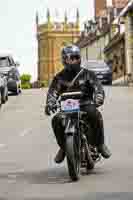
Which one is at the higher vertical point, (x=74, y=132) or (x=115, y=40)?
(x=74, y=132)

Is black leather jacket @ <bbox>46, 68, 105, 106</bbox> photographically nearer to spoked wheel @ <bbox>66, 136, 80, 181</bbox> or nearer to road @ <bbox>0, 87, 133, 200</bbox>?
spoked wheel @ <bbox>66, 136, 80, 181</bbox>

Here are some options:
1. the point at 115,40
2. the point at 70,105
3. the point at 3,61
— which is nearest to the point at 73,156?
the point at 70,105

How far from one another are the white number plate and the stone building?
16988 centimetres

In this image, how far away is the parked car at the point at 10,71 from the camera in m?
36.5

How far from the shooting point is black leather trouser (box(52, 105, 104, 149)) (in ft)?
37.3

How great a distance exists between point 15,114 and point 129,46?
49616 mm

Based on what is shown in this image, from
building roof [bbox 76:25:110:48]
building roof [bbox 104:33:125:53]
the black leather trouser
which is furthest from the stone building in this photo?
the black leather trouser

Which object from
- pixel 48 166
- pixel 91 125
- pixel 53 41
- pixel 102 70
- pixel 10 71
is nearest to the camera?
pixel 91 125

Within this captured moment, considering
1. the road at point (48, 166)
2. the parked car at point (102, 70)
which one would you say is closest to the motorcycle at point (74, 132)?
the road at point (48, 166)

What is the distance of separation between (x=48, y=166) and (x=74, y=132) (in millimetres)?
2017

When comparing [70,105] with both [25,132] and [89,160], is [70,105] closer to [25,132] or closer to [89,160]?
[89,160]

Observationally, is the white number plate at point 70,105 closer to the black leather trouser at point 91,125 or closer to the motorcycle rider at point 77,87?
the black leather trouser at point 91,125

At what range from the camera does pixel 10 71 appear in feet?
121

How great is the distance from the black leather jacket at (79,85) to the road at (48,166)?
1.19m
